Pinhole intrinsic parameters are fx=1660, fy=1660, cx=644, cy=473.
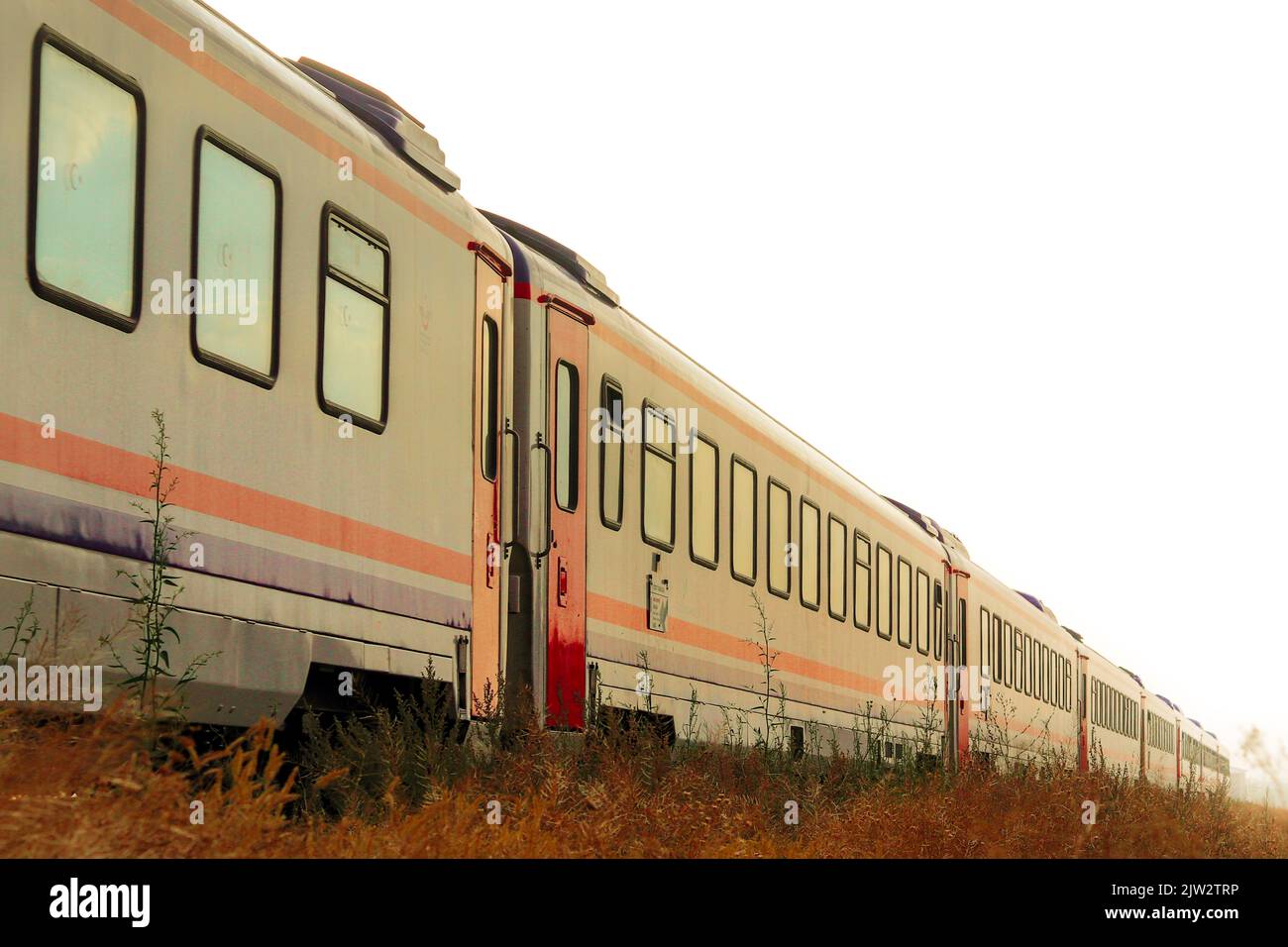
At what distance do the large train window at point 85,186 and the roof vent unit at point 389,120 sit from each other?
8.16 feet

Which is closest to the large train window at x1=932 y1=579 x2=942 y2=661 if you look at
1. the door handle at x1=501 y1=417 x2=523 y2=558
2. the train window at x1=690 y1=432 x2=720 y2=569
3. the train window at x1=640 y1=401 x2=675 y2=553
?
the train window at x1=690 y1=432 x2=720 y2=569

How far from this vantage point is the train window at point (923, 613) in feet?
69.1

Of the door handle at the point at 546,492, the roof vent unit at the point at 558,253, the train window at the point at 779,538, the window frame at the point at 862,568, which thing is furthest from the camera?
the window frame at the point at 862,568

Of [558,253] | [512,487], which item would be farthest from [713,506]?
[512,487]

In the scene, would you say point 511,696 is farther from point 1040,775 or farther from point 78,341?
point 1040,775

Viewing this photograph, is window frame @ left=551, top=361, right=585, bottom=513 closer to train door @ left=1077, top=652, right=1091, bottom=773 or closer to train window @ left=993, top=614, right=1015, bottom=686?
train window @ left=993, top=614, right=1015, bottom=686

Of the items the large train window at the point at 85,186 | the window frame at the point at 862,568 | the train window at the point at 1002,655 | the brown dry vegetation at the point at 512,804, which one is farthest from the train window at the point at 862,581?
the large train window at the point at 85,186

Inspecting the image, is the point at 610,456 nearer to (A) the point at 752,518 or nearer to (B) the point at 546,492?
(B) the point at 546,492

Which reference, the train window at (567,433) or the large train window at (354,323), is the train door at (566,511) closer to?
the train window at (567,433)

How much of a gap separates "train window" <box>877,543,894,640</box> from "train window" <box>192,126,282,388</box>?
12.8 m

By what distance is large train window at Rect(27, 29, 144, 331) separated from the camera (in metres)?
5.61

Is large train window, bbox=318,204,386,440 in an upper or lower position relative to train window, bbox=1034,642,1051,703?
upper

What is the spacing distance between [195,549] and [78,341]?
1.03 m
